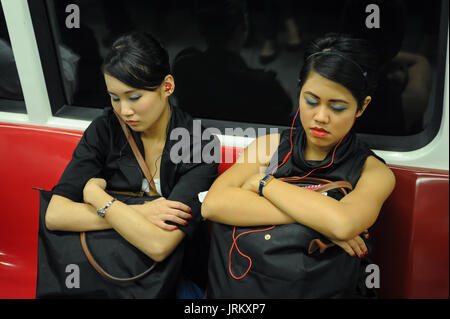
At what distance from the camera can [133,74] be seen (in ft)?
5.16

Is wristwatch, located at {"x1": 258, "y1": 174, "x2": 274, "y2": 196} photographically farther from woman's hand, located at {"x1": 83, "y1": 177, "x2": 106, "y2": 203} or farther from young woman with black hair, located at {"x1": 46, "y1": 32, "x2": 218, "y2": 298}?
woman's hand, located at {"x1": 83, "y1": 177, "x2": 106, "y2": 203}

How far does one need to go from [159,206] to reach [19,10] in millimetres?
1477

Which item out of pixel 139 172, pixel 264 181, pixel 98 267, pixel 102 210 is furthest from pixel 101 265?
pixel 264 181

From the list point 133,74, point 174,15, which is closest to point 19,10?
point 174,15

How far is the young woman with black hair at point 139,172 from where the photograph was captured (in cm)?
157

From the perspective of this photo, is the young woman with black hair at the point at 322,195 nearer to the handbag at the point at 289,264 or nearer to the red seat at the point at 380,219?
the handbag at the point at 289,264

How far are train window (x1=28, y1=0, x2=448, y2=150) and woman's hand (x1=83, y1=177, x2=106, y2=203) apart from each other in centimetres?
76

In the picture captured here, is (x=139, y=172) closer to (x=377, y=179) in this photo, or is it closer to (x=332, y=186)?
(x=332, y=186)

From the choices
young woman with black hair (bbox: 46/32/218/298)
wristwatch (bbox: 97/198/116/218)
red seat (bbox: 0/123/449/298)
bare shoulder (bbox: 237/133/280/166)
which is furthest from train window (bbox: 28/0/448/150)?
wristwatch (bbox: 97/198/116/218)

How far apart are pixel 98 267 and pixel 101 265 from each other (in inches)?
0.7

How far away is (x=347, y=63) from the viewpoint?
1423mm

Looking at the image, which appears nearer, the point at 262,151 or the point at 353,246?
the point at 353,246

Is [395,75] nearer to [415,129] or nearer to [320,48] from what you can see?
[415,129]

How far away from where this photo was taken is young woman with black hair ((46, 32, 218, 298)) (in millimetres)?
1571
